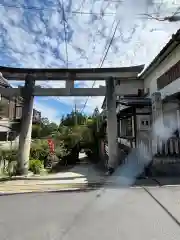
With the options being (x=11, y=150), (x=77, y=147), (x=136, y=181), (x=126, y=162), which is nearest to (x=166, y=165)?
(x=136, y=181)

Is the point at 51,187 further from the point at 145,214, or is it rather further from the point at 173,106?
the point at 173,106

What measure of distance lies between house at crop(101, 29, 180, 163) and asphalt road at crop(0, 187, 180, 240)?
3026 mm

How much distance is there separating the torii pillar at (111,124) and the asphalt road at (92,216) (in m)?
3.54

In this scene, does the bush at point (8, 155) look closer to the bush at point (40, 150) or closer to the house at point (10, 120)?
the bush at point (40, 150)

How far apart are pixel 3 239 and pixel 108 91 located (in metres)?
A: 7.72

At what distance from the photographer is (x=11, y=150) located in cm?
1123

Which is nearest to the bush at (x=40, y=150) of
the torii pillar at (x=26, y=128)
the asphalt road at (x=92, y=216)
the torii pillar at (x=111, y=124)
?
the torii pillar at (x=26, y=128)

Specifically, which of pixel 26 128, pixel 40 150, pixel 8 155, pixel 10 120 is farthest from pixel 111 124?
pixel 10 120

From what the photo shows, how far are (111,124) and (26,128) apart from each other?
12.9 ft

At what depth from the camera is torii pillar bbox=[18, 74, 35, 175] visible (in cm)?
954

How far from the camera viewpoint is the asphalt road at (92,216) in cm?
341

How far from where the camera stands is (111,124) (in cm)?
966

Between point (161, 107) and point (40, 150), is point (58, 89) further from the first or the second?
point (40, 150)

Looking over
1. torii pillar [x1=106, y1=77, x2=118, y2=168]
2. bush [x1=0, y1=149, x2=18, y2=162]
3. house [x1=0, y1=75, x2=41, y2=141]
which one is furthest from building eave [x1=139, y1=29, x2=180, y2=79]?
house [x1=0, y1=75, x2=41, y2=141]
